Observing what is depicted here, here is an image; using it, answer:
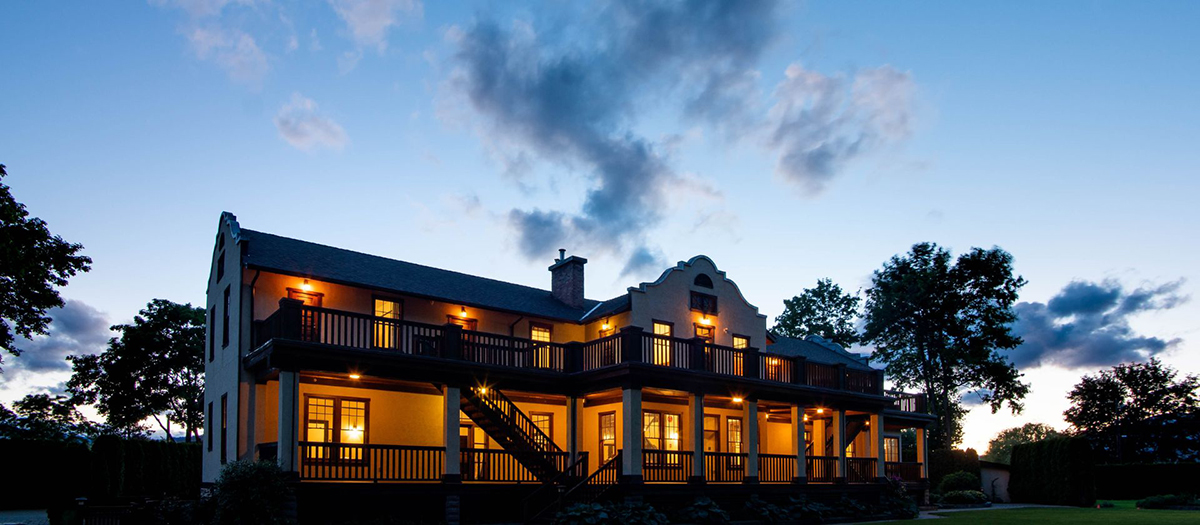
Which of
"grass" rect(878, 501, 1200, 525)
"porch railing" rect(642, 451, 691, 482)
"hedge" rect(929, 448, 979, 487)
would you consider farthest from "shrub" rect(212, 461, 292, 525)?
"hedge" rect(929, 448, 979, 487)

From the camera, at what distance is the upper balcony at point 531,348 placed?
72.8 ft

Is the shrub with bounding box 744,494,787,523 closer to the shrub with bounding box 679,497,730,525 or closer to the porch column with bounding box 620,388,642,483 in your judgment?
the shrub with bounding box 679,497,730,525

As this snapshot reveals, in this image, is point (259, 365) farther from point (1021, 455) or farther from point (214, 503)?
point (1021, 455)

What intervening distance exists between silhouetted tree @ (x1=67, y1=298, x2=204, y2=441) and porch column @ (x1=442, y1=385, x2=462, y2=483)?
106 ft

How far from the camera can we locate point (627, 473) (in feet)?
80.6

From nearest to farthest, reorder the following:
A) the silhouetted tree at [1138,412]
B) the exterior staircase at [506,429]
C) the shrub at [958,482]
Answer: the exterior staircase at [506,429], the shrub at [958,482], the silhouetted tree at [1138,412]

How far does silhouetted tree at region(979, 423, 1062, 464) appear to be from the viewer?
15305 cm

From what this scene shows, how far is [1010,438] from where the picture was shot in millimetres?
183750

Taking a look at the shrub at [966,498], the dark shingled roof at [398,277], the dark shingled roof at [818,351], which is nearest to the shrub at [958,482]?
the shrub at [966,498]

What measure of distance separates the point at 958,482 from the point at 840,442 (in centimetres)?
1498

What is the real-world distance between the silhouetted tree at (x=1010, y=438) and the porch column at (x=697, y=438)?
5102 inches

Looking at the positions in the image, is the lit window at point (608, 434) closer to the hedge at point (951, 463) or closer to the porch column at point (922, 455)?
the porch column at point (922, 455)

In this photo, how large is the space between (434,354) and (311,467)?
4576 mm

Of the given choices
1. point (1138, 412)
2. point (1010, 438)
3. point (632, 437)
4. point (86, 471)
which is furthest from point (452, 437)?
point (1010, 438)
